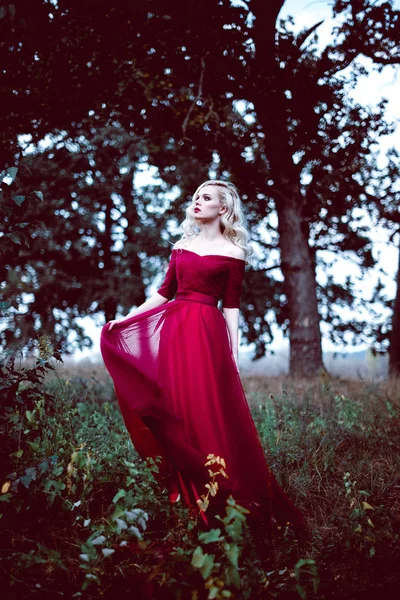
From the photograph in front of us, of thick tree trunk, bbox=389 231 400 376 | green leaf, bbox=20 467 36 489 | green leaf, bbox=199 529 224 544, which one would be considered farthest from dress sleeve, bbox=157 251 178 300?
thick tree trunk, bbox=389 231 400 376

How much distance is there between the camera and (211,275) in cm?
369

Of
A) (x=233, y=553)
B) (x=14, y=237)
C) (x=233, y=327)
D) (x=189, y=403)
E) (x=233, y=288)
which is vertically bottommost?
(x=233, y=553)

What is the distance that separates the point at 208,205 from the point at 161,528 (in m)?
2.37

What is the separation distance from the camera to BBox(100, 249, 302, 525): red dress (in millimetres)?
3213

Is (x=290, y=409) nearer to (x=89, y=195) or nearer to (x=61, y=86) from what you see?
(x=61, y=86)

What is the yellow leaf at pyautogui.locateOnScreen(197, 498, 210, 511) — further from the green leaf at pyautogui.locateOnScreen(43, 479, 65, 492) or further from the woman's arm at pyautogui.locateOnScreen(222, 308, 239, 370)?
the woman's arm at pyautogui.locateOnScreen(222, 308, 239, 370)

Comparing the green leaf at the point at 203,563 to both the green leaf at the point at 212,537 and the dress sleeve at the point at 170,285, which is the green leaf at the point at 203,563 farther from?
the dress sleeve at the point at 170,285

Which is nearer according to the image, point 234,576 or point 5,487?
point 234,576

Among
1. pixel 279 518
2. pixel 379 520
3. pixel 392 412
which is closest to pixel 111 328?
pixel 279 518

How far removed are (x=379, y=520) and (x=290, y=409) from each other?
6.31 feet

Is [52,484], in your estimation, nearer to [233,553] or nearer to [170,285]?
[233,553]

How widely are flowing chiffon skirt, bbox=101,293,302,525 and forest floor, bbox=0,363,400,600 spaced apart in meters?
0.17

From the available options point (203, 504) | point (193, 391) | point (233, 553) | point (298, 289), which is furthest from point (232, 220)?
point (298, 289)

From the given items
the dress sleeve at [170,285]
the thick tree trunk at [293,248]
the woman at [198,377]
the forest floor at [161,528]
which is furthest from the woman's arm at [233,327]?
the thick tree trunk at [293,248]
